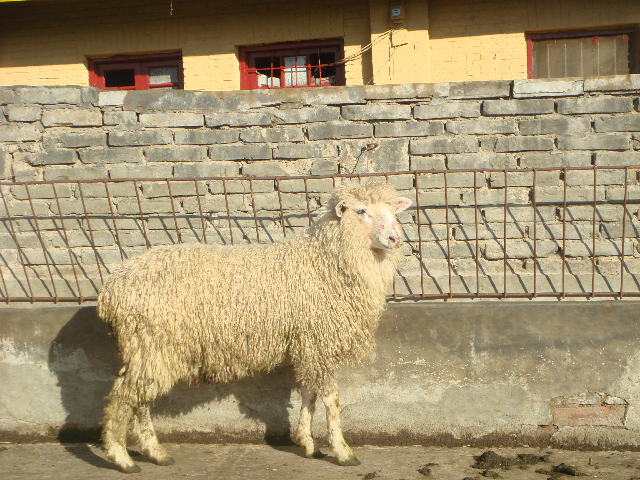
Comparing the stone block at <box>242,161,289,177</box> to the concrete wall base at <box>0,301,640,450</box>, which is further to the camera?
the stone block at <box>242,161,289,177</box>

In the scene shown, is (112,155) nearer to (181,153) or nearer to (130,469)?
(181,153)

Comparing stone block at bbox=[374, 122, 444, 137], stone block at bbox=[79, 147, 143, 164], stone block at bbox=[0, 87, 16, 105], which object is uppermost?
stone block at bbox=[0, 87, 16, 105]

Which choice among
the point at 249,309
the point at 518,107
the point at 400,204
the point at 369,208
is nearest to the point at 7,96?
the point at 249,309

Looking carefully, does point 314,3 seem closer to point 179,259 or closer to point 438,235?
point 438,235

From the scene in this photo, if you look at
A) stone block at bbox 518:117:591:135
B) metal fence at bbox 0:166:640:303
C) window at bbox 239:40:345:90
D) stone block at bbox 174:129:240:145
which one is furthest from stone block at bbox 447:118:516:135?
window at bbox 239:40:345:90

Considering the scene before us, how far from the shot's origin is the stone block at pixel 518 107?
19.0ft

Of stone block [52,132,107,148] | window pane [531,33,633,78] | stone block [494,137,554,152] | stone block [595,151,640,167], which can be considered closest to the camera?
stone block [595,151,640,167]

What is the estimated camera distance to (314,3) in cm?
834

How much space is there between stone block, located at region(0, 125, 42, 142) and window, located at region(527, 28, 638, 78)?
602 centimetres

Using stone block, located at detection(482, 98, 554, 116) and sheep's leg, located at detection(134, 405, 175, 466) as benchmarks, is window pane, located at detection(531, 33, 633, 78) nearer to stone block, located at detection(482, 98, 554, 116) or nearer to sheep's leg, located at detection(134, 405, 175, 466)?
stone block, located at detection(482, 98, 554, 116)

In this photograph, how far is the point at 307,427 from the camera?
4461 millimetres

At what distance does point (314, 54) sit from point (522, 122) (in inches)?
148

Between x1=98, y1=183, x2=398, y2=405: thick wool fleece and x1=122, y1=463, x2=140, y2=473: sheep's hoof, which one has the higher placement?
x1=98, y1=183, x2=398, y2=405: thick wool fleece

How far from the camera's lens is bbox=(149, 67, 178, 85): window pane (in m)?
9.02
